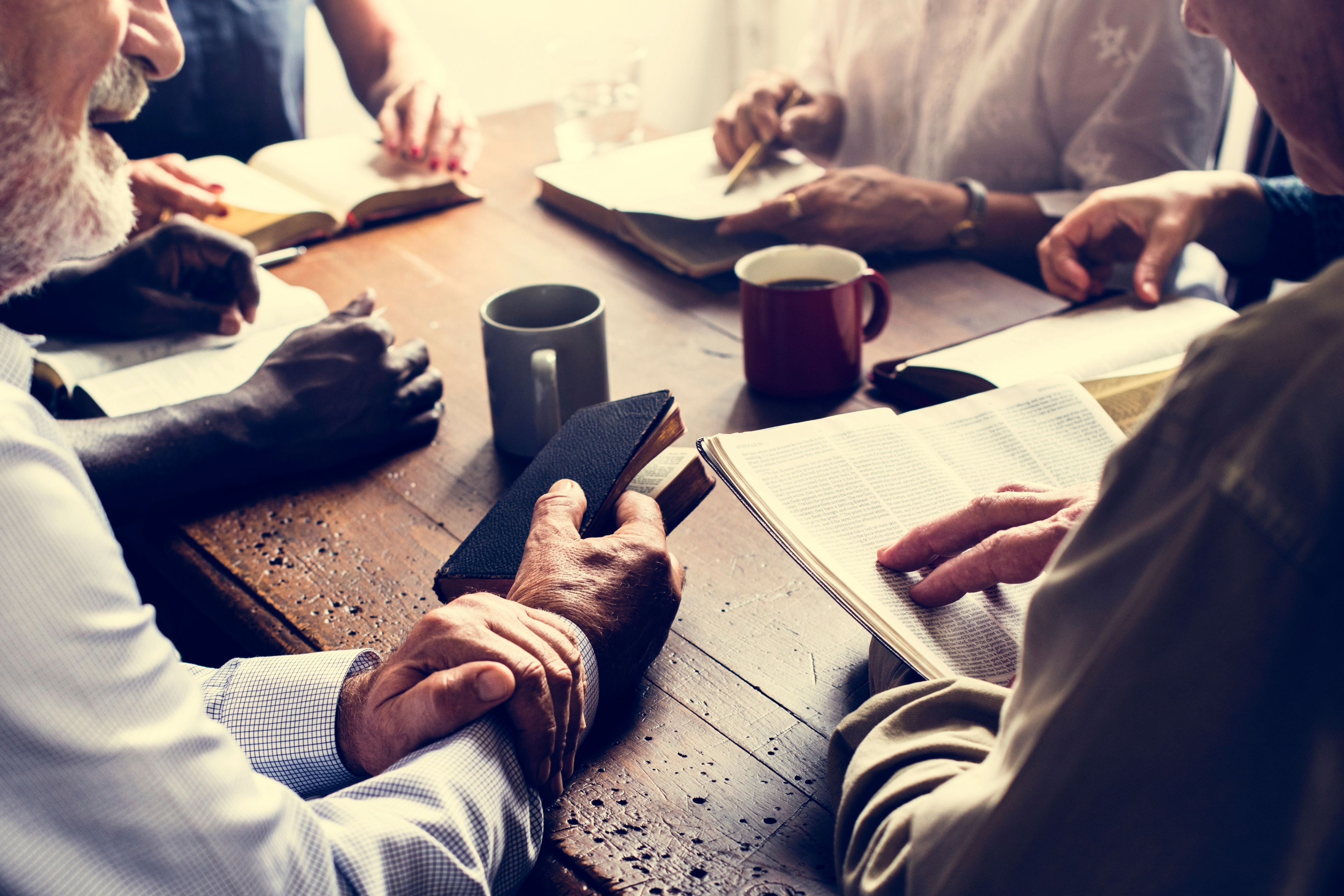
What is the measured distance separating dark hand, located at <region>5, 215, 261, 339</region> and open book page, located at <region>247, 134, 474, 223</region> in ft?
0.93

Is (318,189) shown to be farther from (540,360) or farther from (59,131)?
(540,360)

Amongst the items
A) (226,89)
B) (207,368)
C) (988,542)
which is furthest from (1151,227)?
(226,89)

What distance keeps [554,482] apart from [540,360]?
154 mm

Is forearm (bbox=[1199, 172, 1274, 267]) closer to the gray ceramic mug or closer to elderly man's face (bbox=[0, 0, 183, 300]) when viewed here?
the gray ceramic mug

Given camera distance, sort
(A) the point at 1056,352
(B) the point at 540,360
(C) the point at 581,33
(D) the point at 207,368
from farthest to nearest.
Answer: (C) the point at 581,33 < (D) the point at 207,368 < (A) the point at 1056,352 < (B) the point at 540,360

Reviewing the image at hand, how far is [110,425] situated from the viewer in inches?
37.2

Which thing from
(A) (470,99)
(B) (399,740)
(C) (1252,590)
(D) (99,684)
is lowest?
(A) (470,99)

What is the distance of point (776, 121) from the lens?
157 cm

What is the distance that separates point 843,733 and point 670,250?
0.87 meters

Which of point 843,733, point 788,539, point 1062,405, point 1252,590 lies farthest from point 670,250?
point 1252,590

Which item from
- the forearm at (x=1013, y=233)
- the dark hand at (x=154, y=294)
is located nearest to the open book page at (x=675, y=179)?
the forearm at (x=1013, y=233)

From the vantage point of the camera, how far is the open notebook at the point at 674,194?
4.33ft

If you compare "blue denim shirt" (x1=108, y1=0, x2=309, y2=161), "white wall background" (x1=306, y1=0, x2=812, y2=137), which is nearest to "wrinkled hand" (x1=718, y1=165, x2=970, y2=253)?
"blue denim shirt" (x1=108, y1=0, x2=309, y2=161)

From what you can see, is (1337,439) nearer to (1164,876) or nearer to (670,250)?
(1164,876)
